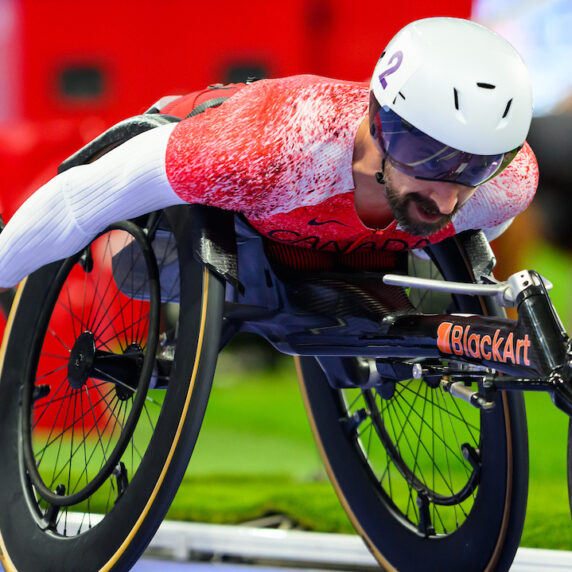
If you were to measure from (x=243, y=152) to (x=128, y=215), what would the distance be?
374 mm

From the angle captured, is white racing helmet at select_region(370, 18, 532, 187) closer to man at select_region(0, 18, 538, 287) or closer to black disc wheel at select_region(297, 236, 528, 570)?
man at select_region(0, 18, 538, 287)

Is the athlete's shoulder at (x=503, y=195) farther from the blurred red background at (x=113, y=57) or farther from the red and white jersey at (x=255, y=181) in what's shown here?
the blurred red background at (x=113, y=57)

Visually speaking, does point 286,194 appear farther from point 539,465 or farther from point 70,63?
point 70,63

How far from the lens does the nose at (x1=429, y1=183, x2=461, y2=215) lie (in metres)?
1.91

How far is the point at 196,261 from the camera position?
80.5 inches

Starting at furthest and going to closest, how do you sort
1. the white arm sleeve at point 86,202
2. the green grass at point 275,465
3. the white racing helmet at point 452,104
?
1. the green grass at point 275,465
2. the white arm sleeve at point 86,202
3. the white racing helmet at point 452,104

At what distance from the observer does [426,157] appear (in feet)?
6.09

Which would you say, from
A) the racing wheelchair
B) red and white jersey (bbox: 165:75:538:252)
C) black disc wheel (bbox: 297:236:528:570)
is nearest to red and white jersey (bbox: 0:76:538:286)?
red and white jersey (bbox: 165:75:538:252)

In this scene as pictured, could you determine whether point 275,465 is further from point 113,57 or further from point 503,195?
point 503,195

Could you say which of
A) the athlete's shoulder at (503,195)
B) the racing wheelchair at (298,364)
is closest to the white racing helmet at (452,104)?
the racing wheelchair at (298,364)

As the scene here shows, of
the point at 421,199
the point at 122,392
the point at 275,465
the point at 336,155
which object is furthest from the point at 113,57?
the point at 421,199

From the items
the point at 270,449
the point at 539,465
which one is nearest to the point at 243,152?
the point at 539,465

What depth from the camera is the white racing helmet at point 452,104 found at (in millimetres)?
1801

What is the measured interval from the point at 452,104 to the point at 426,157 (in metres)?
0.12
